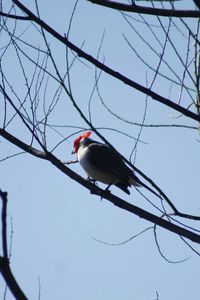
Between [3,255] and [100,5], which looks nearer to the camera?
[3,255]

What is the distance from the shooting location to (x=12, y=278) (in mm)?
1331

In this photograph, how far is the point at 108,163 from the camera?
5.91 m

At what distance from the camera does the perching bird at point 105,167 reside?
18.9 feet

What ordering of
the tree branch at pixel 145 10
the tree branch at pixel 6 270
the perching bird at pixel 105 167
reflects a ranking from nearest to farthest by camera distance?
the tree branch at pixel 6 270 → the tree branch at pixel 145 10 → the perching bird at pixel 105 167

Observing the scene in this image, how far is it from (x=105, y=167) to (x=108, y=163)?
0.07 m

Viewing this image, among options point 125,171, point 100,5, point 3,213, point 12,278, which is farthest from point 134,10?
point 125,171

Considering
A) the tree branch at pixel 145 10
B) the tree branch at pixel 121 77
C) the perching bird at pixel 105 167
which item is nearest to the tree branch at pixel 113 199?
the tree branch at pixel 121 77

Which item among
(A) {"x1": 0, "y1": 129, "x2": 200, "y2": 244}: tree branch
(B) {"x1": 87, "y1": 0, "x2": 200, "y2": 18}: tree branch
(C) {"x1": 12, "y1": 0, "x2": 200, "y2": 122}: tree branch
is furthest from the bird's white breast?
(B) {"x1": 87, "y1": 0, "x2": 200, "y2": 18}: tree branch

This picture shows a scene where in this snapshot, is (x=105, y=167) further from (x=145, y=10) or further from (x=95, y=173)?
(x=145, y=10)

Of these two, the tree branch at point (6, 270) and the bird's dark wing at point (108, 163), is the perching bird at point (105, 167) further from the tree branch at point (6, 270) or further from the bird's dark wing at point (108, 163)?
the tree branch at point (6, 270)

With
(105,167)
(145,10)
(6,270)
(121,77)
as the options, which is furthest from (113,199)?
(105,167)

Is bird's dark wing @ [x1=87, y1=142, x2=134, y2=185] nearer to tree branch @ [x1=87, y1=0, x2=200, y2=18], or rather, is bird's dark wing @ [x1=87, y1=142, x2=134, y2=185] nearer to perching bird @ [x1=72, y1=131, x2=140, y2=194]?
perching bird @ [x1=72, y1=131, x2=140, y2=194]

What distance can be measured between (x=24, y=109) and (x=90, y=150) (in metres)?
2.77

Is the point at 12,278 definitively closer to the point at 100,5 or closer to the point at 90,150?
the point at 100,5
